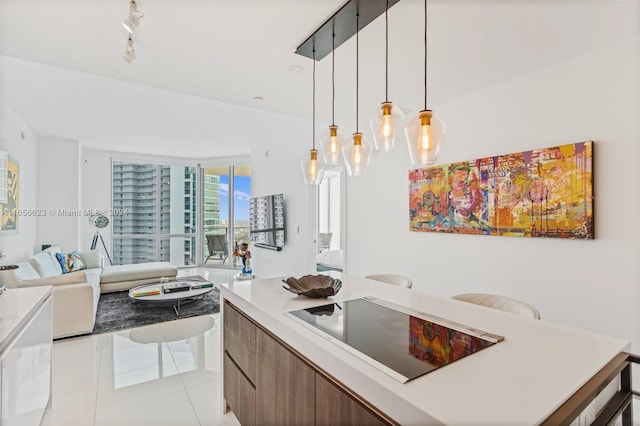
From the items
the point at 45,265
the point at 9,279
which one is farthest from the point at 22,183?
the point at 9,279

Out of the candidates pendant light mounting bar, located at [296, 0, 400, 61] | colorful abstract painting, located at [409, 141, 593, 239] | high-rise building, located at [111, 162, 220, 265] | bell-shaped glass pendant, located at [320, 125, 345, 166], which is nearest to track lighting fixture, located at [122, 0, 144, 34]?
pendant light mounting bar, located at [296, 0, 400, 61]

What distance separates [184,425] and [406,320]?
63.9 inches

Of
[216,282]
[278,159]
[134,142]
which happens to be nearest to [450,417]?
[278,159]

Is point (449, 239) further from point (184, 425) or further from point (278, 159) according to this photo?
point (278, 159)

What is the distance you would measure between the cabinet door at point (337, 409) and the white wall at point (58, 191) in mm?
6533

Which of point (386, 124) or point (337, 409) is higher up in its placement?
point (386, 124)

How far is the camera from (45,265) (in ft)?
13.6

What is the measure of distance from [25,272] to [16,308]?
240 cm

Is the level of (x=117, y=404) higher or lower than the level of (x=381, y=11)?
lower

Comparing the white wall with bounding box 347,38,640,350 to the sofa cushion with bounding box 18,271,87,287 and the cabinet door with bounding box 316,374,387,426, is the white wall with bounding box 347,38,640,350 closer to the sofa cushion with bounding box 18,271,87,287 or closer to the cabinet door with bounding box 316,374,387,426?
the cabinet door with bounding box 316,374,387,426

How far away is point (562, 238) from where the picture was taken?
2455mm

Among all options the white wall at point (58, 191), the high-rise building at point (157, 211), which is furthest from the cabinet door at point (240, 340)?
the high-rise building at point (157, 211)

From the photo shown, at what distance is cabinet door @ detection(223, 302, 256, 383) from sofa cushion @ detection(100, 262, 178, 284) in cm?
380

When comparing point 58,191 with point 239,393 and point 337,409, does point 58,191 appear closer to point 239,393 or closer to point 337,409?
point 239,393
